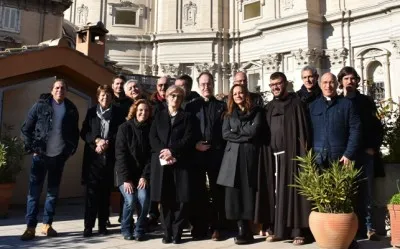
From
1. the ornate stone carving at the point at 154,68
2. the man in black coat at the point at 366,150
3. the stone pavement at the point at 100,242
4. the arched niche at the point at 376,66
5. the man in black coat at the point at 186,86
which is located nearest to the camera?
the stone pavement at the point at 100,242

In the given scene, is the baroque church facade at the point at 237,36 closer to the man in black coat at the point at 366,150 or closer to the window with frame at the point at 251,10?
the window with frame at the point at 251,10

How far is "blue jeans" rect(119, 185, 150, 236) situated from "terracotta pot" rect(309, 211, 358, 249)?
237 centimetres

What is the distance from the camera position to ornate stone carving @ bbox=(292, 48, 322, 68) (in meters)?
27.5

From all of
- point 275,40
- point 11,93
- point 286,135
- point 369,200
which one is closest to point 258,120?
point 286,135

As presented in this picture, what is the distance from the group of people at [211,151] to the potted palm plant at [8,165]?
186cm

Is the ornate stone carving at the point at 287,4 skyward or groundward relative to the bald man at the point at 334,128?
skyward

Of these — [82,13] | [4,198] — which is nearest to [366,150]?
[4,198]

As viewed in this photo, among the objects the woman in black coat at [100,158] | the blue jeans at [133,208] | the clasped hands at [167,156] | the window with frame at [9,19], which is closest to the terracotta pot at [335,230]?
the clasped hands at [167,156]

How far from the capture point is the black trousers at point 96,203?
238 inches

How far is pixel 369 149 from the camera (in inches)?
224

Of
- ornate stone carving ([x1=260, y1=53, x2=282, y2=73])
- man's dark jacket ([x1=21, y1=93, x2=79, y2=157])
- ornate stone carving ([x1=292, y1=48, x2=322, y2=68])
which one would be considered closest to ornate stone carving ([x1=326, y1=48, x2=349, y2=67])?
ornate stone carving ([x1=292, y1=48, x2=322, y2=68])

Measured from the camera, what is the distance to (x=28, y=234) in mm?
5777

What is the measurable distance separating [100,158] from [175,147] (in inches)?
52.5

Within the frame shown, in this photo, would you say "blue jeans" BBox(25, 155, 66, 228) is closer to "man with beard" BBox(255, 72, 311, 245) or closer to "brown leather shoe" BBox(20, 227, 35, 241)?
"brown leather shoe" BBox(20, 227, 35, 241)
